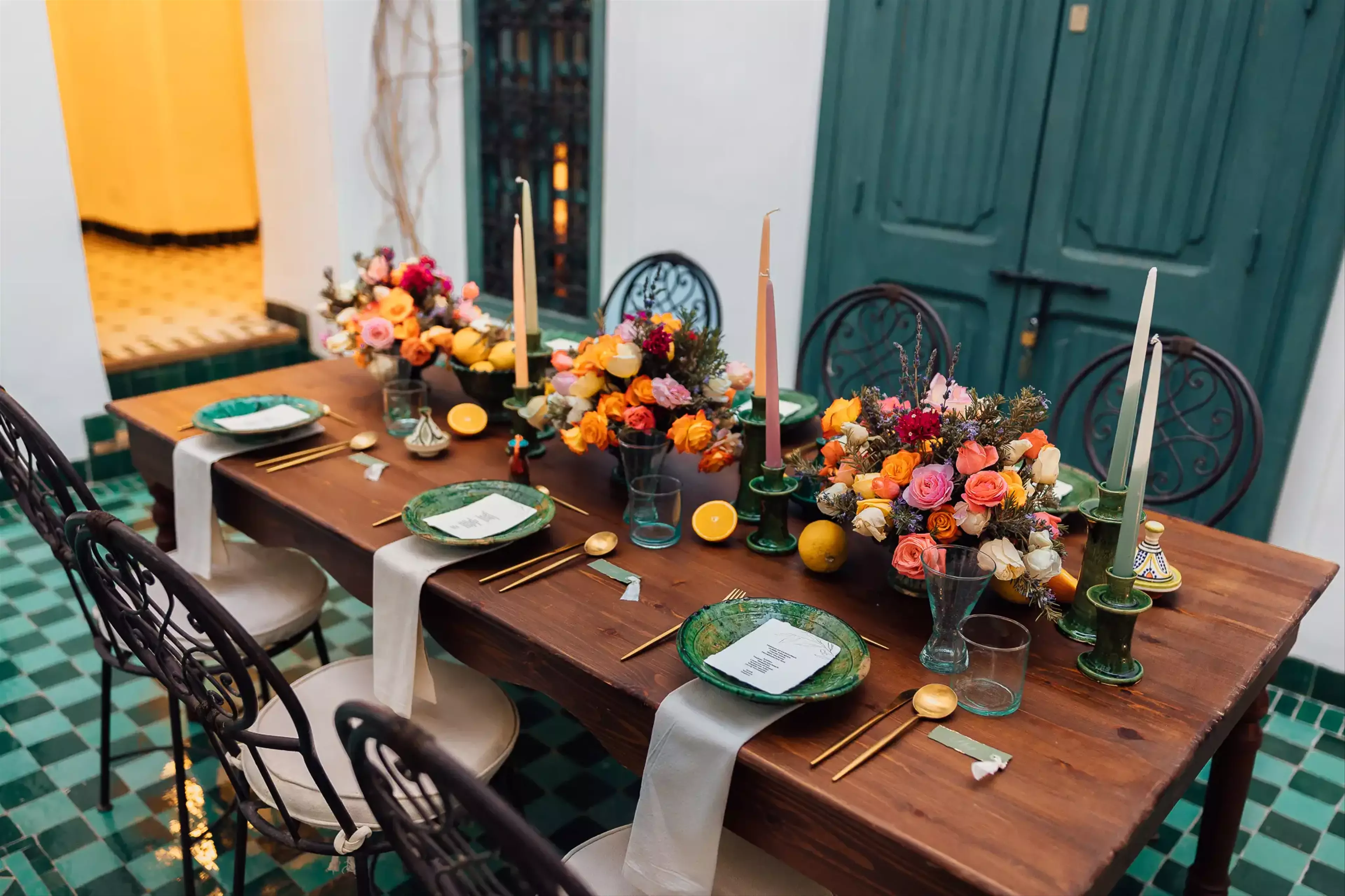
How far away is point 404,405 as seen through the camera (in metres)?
2.02

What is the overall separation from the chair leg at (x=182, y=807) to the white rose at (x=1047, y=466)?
1.39 meters

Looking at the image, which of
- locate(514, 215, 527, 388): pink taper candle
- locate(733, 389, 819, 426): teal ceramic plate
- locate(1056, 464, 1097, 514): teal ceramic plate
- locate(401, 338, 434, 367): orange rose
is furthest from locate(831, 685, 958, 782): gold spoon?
locate(401, 338, 434, 367): orange rose

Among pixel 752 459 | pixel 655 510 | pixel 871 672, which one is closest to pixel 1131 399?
pixel 871 672

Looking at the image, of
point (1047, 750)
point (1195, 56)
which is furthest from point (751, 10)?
point (1047, 750)

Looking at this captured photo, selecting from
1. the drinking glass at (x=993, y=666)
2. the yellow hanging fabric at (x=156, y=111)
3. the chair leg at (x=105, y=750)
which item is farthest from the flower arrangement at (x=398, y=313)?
the yellow hanging fabric at (x=156, y=111)

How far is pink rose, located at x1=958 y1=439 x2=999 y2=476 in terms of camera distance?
1.29 meters

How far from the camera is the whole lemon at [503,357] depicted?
6.63 ft

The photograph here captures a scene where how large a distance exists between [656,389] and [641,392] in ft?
0.12

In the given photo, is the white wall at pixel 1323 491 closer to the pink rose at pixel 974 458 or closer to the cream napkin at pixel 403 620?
the pink rose at pixel 974 458

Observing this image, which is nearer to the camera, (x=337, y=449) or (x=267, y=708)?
(x=267, y=708)

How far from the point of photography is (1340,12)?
2.11 m

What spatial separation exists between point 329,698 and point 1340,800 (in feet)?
6.81

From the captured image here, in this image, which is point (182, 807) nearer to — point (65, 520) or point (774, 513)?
point (65, 520)

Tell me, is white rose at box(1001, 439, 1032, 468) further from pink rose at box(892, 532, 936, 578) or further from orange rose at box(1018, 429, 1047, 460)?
pink rose at box(892, 532, 936, 578)
